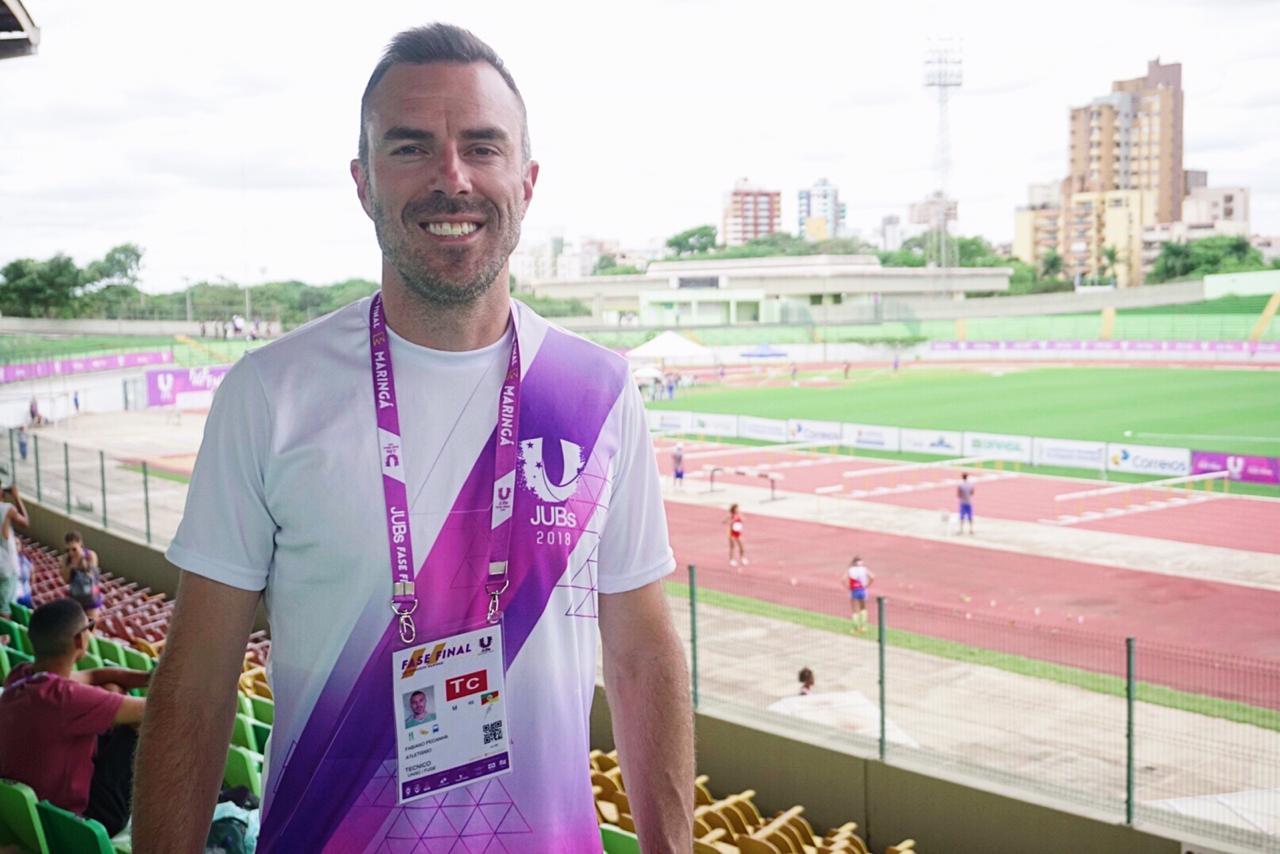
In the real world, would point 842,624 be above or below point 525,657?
below

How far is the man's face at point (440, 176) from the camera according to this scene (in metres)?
1.29

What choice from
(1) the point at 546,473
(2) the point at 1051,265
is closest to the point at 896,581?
(1) the point at 546,473

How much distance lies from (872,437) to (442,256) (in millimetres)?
29155

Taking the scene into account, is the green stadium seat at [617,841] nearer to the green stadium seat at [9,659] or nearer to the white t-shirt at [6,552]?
the green stadium seat at [9,659]

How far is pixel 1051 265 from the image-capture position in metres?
73.5

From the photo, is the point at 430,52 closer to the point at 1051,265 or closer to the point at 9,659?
the point at 9,659

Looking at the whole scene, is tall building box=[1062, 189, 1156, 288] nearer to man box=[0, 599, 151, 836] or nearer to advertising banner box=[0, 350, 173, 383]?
advertising banner box=[0, 350, 173, 383]

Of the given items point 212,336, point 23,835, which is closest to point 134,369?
point 212,336

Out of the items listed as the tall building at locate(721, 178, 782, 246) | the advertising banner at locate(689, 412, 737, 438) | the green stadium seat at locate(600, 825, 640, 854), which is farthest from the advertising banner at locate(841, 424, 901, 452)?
the tall building at locate(721, 178, 782, 246)

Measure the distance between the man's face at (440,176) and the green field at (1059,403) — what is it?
93.9ft

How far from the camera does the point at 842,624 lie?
12414 mm

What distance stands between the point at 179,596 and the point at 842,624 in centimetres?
1162

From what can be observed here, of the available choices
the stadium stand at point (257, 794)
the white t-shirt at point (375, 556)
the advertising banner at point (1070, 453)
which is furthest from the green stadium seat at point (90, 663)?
the advertising banner at point (1070, 453)

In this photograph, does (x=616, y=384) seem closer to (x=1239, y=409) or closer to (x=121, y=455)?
(x=121, y=455)
